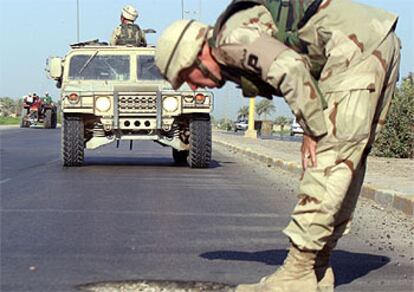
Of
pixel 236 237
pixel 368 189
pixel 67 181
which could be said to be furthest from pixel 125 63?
pixel 236 237

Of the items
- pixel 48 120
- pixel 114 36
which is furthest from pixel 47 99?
pixel 114 36

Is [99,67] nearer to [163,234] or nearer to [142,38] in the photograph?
[142,38]

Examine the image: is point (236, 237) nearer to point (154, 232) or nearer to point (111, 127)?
point (154, 232)

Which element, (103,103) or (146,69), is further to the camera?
(146,69)

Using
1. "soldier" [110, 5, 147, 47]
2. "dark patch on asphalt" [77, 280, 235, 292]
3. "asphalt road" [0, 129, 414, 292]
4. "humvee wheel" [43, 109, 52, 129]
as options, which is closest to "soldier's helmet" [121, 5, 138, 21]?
"soldier" [110, 5, 147, 47]

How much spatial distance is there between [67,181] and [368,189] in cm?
421

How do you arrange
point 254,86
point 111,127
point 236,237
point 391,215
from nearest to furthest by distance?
point 254,86
point 236,237
point 391,215
point 111,127

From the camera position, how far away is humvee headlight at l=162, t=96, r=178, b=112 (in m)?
13.6

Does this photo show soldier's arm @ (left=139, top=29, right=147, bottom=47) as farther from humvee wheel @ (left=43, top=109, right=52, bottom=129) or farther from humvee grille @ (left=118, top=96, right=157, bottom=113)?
humvee wheel @ (left=43, top=109, right=52, bottom=129)

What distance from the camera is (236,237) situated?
6547mm

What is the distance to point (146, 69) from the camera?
47.4 ft

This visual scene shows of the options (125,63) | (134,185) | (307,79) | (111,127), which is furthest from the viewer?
(125,63)

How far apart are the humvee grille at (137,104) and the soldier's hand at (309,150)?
9828 millimetres

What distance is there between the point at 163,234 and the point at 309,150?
9.77ft
